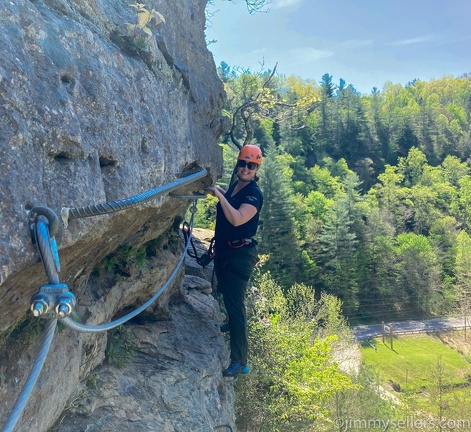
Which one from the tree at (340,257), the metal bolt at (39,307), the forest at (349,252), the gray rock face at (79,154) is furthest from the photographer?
the tree at (340,257)

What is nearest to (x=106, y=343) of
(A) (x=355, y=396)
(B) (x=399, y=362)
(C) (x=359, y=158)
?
(A) (x=355, y=396)

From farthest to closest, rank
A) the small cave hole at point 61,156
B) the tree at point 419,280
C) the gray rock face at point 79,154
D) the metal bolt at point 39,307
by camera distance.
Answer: the tree at point 419,280
the small cave hole at point 61,156
the gray rock face at point 79,154
the metal bolt at point 39,307

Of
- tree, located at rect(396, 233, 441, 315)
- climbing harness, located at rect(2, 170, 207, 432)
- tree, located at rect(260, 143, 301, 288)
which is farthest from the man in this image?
tree, located at rect(396, 233, 441, 315)

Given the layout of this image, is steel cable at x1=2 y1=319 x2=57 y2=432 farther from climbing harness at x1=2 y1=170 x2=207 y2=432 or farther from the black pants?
the black pants

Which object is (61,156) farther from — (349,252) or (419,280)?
(419,280)

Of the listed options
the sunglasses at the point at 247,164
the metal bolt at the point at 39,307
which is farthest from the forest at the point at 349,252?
the metal bolt at the point at 39,307

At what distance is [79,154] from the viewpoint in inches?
105

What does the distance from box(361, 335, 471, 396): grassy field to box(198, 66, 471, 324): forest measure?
6578 millimetres

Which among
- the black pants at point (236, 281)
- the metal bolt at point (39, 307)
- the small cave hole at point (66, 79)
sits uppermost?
the small cave hole at point (66, 79)

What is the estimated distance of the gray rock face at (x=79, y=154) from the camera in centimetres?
224

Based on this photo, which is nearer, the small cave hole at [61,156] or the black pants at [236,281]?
the small cave hole at [61,156]

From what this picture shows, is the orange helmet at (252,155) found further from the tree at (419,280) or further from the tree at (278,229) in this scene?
the tree at (419,280)

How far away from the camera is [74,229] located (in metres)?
2.59

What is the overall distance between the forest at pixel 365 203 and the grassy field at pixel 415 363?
259 inches
